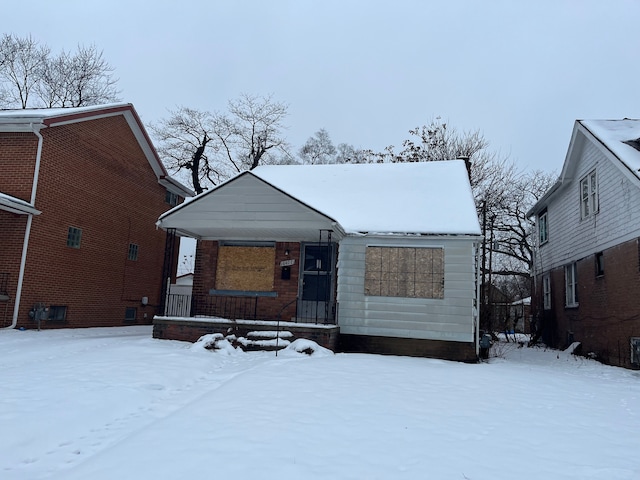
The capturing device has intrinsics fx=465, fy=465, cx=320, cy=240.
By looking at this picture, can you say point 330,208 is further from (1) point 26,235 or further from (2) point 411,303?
(1) point 26,235

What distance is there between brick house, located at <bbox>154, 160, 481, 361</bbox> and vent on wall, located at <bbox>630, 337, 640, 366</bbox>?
3.68 m

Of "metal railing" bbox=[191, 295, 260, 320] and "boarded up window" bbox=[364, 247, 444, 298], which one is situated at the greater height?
"boarded up window" bbox=[364, 247, 444, 298]

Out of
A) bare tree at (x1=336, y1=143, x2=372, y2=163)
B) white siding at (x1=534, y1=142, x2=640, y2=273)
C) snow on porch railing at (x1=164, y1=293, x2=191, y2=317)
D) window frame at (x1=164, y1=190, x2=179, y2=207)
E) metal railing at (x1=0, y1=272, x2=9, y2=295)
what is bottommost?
snow on porch railing at (x1=164, y1=293, x2=191, y2=317)

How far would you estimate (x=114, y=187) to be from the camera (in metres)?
15.2

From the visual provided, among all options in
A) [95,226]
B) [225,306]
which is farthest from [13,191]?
[225,306]

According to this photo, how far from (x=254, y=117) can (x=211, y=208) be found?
908 inches

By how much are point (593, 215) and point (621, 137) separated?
2.28 meters

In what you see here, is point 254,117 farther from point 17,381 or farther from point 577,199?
point 17,381

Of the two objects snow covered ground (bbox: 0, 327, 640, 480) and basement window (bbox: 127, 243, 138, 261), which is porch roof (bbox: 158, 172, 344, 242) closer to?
snow covered ground (bbox: 0, 327, 640, 480)

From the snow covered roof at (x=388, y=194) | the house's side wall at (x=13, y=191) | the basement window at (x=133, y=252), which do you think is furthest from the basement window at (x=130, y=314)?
the snow covered roof at (x=388, y=194)

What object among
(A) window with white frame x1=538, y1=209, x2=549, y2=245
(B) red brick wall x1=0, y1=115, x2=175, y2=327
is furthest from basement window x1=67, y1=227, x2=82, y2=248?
(A) window with white frame x1=538, y1=209, x2=549, y2=245

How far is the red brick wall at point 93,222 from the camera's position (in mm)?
12070

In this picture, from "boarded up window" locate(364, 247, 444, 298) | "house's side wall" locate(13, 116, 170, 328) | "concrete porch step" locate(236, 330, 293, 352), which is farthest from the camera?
"house's side wall" locate(13, 116, 170, 328)

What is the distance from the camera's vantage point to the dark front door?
1210 centimetres
